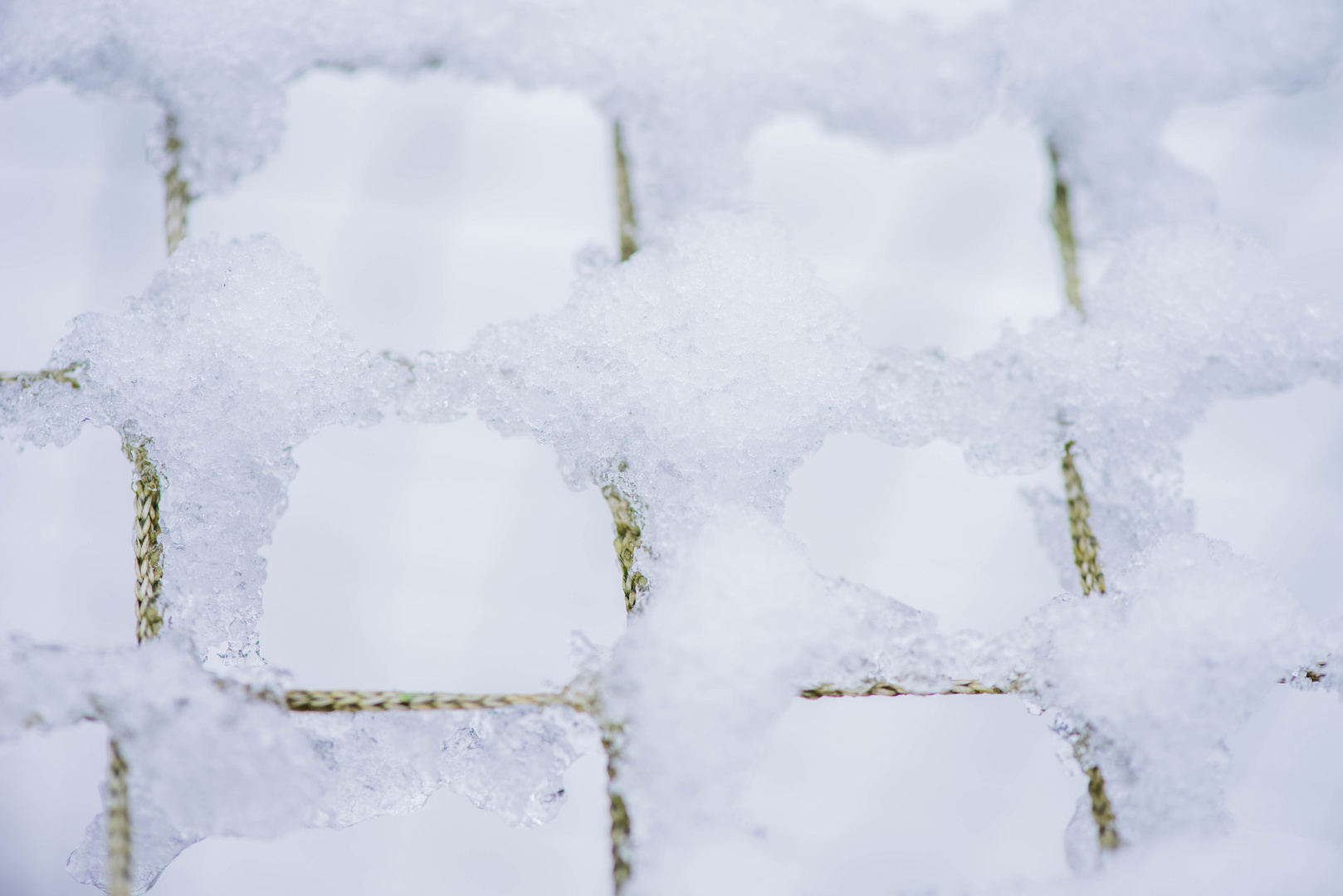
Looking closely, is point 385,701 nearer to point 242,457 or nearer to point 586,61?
point 242,457

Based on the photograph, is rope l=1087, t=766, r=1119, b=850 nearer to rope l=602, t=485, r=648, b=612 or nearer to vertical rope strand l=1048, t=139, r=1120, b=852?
vertical rope strand l=1048, t=139, r=1120, b=852

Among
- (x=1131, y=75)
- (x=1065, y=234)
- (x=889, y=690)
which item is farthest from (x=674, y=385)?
(x=1131, y=75)

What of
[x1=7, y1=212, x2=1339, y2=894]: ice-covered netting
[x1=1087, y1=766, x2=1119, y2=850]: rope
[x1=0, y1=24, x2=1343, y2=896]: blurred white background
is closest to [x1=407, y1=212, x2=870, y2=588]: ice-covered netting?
[x1=7, y1=212, x2=1339, y2=894]: ice-covered netting

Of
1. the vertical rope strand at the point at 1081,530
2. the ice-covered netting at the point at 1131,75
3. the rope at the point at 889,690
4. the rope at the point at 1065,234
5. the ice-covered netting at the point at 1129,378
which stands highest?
the ice-covered netting at the point at 1131,75

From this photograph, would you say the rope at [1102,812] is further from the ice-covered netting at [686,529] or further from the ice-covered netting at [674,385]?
the ice-covered netting at [674,385]

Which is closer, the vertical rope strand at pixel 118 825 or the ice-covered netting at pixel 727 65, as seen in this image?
the vertical rope strand at pixel 118 825

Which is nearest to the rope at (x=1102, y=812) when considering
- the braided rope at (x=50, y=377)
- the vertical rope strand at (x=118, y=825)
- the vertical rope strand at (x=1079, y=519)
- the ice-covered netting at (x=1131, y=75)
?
the vertical rope strand at (x=1079, y=519)

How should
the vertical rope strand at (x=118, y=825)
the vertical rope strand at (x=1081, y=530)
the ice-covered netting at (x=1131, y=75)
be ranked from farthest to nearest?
the ice-covered netting at (x=1131, y=75), the vertical rope strand at (x=1081, y=530), the vertical rope strand at (x=118, y=825)
